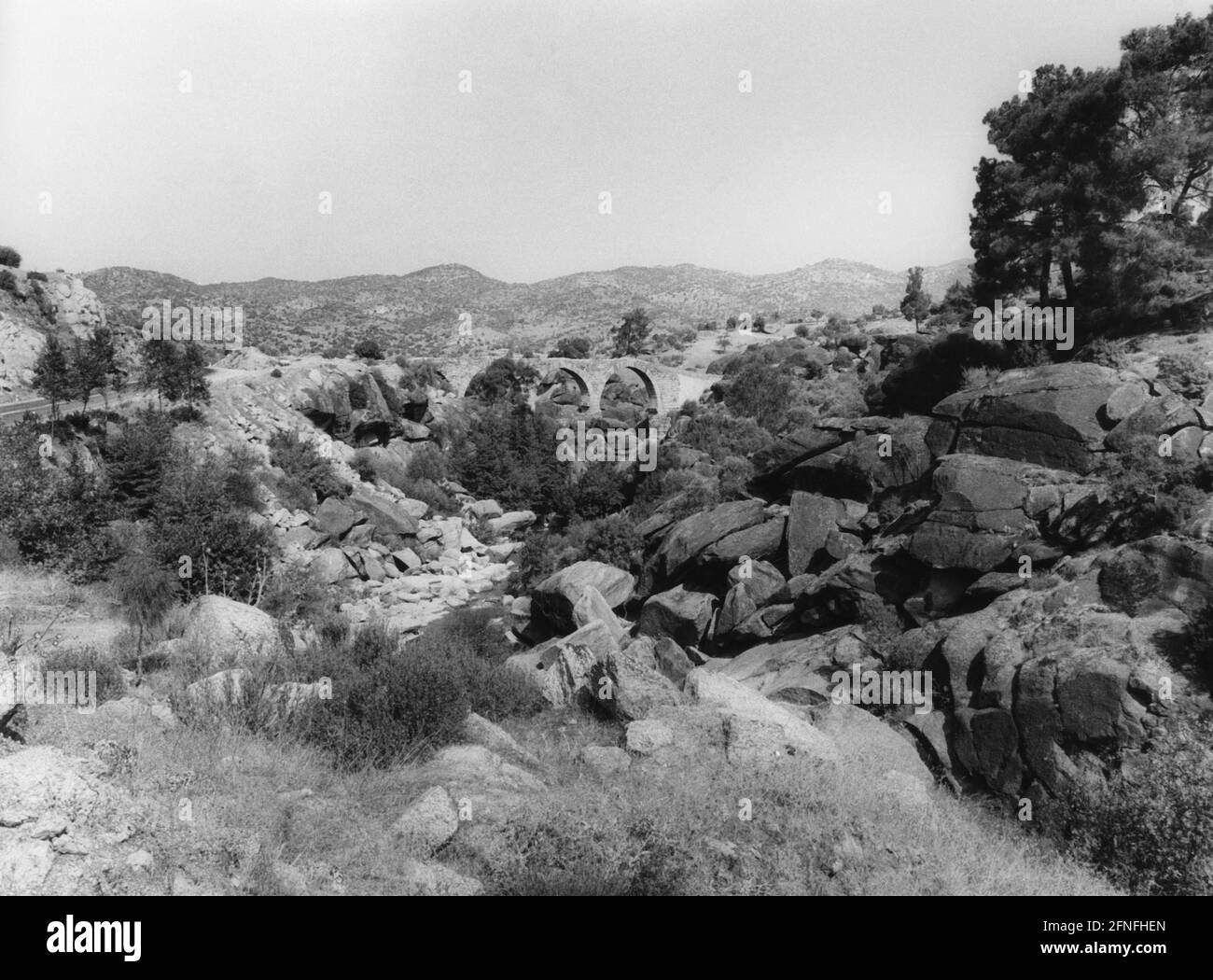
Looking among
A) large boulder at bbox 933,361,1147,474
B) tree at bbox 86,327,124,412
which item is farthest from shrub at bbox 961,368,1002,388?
tree at bbox 86,327,124,412

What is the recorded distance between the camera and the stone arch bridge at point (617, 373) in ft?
160

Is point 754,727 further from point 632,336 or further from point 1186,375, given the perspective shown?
point 632,336

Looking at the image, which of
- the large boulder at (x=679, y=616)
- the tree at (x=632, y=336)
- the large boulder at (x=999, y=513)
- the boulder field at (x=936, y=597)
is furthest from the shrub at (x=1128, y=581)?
the tree at (x=632, y=336)

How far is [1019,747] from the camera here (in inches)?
393

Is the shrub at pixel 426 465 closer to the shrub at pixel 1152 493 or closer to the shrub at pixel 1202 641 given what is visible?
the shrub at pixel 1152 493

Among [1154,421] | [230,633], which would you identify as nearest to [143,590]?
[230,633]

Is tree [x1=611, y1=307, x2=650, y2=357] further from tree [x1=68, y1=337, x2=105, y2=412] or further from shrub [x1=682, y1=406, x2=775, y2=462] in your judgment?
tree [x1=68, y1=337, x2=105, y2=412]

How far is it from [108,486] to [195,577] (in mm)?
6887

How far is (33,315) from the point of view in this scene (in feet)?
108
